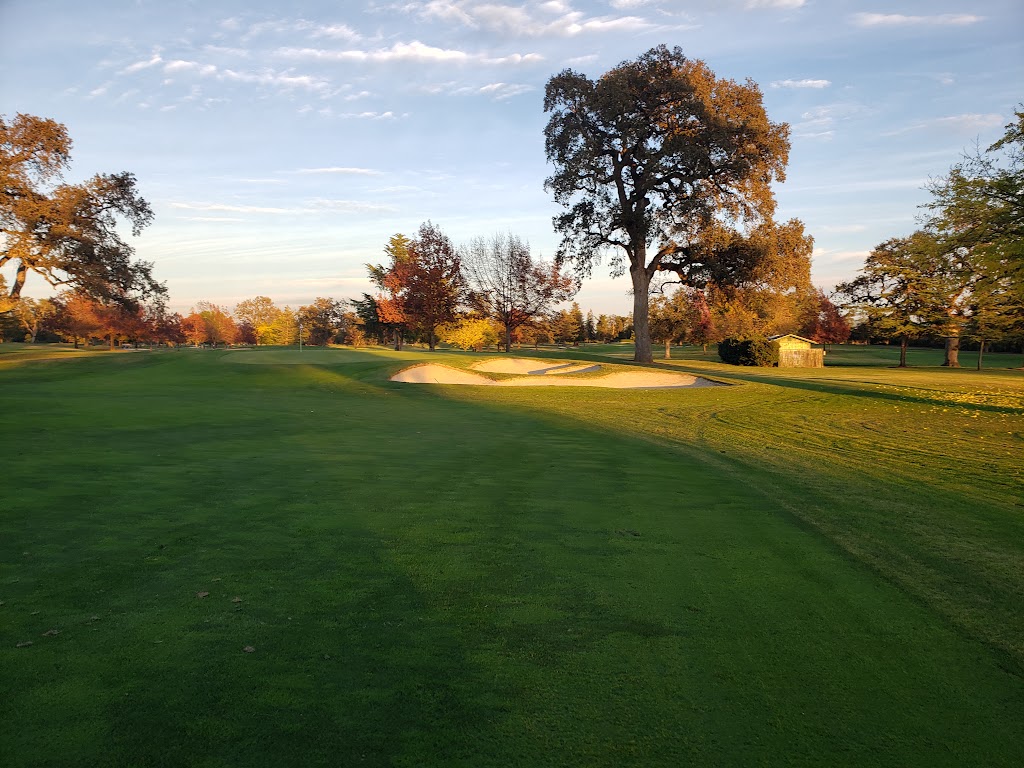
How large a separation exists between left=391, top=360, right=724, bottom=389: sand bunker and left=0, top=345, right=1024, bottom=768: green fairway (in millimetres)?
15902

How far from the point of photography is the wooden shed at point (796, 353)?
51.2 metres

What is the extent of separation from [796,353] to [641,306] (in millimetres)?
22512

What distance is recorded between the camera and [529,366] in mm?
32781

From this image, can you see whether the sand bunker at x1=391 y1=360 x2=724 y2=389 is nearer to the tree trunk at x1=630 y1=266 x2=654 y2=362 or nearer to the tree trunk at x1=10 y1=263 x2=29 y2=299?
the tree trunk at x1=630 y1=266 x2=654 y2=362

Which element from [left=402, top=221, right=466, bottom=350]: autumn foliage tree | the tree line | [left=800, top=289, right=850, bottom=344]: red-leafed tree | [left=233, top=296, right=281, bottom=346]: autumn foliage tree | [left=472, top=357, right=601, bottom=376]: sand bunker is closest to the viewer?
the tree line

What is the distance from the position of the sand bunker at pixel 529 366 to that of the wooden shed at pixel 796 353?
25769mm

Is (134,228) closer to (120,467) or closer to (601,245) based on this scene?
(601,245)

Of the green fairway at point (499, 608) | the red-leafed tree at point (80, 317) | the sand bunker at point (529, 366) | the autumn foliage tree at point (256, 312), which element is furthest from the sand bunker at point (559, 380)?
the autumn foliage tree at point (256, 312)

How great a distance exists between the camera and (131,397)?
17625 millimetres

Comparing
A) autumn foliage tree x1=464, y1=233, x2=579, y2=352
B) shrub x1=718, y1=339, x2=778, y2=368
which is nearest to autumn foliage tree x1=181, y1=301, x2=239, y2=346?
autumn foliage tree x1=464, y1=233, x2=579, y2=352

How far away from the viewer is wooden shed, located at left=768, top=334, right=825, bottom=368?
51.2 metres

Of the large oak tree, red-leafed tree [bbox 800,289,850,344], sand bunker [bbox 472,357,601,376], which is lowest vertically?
sand bunker [bbox 472,357,601,376]

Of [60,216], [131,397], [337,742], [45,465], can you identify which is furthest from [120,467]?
[60,216]

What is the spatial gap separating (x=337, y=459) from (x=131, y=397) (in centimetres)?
1150
